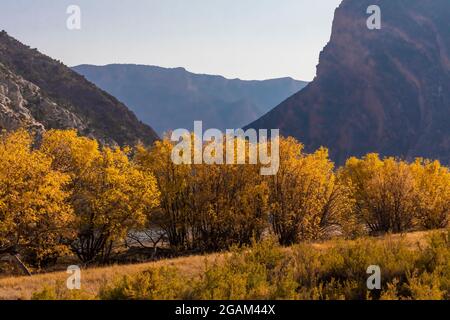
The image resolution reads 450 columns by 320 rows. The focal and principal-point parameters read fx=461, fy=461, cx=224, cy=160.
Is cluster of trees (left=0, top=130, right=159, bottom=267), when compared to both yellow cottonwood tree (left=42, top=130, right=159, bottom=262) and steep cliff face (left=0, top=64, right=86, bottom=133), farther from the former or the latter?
steep cliff face (left=0, top=64, right=86, bottom=133)

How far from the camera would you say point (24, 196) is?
19.6 metres

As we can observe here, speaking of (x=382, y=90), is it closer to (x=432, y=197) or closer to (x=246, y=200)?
(x=432, y=197)

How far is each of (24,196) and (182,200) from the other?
Result: 13.2 m

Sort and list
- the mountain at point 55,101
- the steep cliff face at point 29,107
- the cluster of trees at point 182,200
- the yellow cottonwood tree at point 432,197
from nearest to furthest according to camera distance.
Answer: the cluster of trees at point 182,200
the yellow cottonwood tree at point 432,197
the steep cliff face at point 29,107
the mountain at point 55,101

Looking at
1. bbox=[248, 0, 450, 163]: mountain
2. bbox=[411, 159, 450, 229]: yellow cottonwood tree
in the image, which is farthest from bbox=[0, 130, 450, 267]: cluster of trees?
bbox=[248, 0, 450, 163]: mountain

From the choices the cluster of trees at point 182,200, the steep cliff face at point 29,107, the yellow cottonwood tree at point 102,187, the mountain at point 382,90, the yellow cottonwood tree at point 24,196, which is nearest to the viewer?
the yellow cottonwood tree at point 24,196

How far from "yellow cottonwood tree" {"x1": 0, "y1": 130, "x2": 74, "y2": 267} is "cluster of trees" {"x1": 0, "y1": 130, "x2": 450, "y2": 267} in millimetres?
106

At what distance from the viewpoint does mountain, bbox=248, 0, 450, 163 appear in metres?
163

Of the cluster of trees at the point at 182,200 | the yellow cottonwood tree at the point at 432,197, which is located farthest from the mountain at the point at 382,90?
the cluster of trees at the point at 182,200

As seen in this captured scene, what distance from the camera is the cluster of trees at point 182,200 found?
2555 centimetres

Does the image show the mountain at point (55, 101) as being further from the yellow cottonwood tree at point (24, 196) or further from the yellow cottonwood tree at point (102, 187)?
the yellow cottonwood tree at point (24, 196)

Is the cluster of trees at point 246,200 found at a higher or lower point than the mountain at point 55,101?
lower

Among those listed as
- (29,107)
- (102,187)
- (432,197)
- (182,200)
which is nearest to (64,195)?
(102,187)

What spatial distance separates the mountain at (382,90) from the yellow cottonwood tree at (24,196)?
5826 inches
